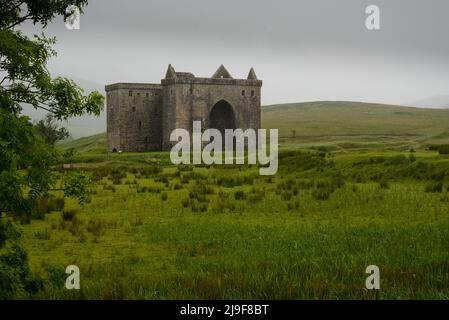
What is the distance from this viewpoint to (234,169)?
1248 inches

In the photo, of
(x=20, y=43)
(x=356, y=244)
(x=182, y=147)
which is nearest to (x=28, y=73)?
(x=20, y=43)

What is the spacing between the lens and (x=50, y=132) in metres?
36.2

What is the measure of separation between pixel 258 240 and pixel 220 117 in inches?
2122

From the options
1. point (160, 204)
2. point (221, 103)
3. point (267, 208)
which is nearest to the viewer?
point (267, 208)

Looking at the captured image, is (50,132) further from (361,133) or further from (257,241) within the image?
(361,133)

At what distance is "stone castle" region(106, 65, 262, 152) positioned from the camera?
5894 cm

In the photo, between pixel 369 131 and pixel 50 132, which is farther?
pixel 369 131

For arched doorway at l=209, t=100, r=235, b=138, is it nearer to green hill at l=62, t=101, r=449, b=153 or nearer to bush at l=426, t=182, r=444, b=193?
green hill at l=62, t=101, r=449, b=153

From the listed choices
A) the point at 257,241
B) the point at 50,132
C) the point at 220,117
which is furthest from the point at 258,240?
the point at 220,117

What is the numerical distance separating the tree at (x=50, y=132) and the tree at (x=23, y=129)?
48cm

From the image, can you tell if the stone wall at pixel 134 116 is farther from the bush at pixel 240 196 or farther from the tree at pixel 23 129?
the tree at pixel 23 129

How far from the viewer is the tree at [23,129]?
6953 mm

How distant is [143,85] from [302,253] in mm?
54207
